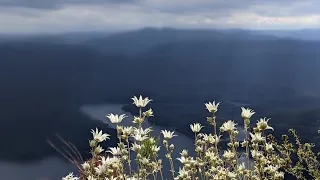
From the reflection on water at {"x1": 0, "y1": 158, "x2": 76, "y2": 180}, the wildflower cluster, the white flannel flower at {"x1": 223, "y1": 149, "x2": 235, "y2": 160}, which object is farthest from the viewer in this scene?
the reflection on water at {"x1": 0, "y1": 158, "x2": 76, "y2": 180}

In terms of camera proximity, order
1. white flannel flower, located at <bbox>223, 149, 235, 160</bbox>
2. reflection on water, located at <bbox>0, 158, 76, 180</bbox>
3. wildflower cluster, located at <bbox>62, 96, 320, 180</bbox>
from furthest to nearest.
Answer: reflection on water, located at <bbox>0, 158, 76, 180</bbox> → white flannel flower, located at <bbox>223, 149, 235, 160</bbox> → wildflower cluster, located at <bbox>62, 96, 320, 180</bbox>

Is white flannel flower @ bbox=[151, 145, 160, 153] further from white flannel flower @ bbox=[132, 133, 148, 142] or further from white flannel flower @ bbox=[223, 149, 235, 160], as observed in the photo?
white flannel flower @ bbox=[223, 149, 235, 160]

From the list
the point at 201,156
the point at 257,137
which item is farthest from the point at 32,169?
the point at 257,137

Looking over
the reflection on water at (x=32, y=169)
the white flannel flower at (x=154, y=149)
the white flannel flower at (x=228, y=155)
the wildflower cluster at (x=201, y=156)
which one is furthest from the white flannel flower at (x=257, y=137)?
the reflection on water at (x=32, y=169)

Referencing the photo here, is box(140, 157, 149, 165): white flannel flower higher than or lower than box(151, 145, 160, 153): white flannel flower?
lower

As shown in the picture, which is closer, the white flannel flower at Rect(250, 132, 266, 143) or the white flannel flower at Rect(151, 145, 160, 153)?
the white flannel flower at Rect(250, 132, 266, 143)

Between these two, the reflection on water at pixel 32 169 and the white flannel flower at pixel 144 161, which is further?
the reflection on water at pixel 32 169

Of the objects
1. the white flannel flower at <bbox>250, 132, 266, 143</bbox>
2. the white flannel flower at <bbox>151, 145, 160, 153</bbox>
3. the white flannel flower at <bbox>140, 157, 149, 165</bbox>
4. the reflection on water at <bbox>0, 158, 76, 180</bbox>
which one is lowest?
the white flannel flower at <bbox>140, 157, 149, 165</bbox>

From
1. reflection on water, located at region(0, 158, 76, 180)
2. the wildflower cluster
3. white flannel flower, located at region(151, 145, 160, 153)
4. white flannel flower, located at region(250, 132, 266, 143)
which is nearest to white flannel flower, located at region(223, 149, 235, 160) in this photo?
the wildflower cluster

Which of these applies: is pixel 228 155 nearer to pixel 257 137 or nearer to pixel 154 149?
pixel 257 137

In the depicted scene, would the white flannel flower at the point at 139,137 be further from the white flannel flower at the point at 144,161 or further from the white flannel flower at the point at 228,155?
the white flannel flower at the point at 228,155

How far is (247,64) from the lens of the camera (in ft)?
566

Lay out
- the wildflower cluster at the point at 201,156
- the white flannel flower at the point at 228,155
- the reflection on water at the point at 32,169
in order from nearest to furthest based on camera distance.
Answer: the wildflower cluster at the point at 201,156 → the white flannel flower at the point at 228,155 → the reflection on water at the point at 32,169

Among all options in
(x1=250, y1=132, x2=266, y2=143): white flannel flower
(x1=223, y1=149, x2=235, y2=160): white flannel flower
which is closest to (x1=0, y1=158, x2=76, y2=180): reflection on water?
(x1=223, y1=149, x2=235, y2=160): white flannel flower
